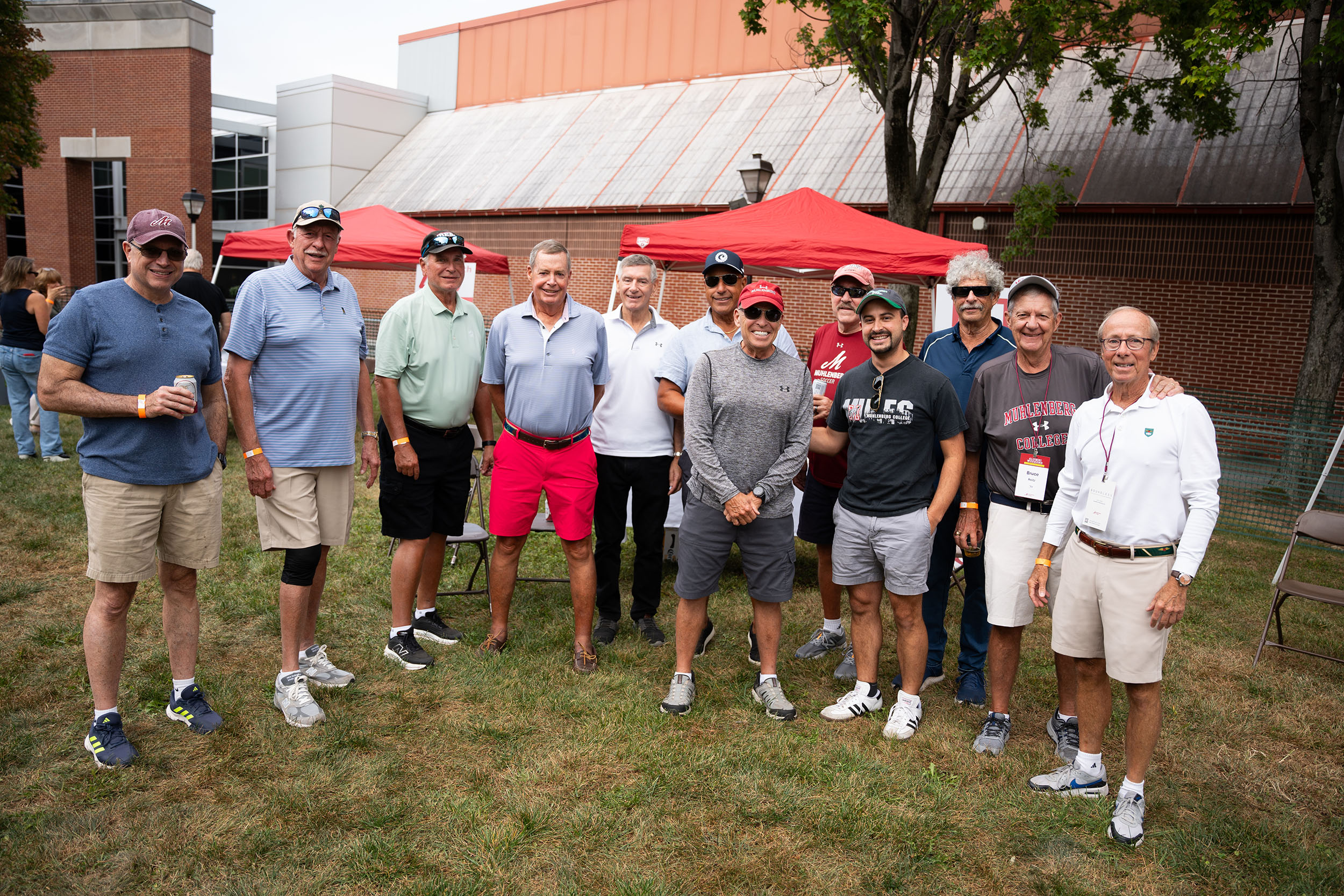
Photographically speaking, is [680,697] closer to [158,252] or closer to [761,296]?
[761,296]

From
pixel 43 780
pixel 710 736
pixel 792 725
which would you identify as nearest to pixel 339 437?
pixel 43 780

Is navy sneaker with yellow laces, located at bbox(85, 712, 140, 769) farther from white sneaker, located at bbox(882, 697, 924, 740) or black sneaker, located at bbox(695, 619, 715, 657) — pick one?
white sneaker, located at bbox(882, 697, 924, 740)

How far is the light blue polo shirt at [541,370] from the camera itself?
175 inches

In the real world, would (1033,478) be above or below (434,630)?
above

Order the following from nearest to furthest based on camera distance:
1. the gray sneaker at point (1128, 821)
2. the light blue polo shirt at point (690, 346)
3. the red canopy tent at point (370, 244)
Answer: the gray sneaker at point (1128, 821), the light blue polo shirt at point (690, 346), the red canopy tent at point (370, 244)

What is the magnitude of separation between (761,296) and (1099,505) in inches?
64.8

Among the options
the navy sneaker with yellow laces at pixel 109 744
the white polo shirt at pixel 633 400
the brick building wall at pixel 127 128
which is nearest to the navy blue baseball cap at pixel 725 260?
the white polo shirt at pixel 633 400

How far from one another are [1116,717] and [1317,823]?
0.96 meters

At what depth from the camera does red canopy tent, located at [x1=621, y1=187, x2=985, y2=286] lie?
6.77 meters

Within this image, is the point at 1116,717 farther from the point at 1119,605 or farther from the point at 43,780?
the point at 43,780

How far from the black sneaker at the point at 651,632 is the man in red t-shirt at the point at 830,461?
78cm

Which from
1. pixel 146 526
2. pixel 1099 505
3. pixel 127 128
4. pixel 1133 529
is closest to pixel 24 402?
pixel 146 526

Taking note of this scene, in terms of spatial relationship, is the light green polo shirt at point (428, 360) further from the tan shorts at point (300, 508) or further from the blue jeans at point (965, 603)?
the blue jeans at point (965, 603)

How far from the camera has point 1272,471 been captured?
9336 millimetres
